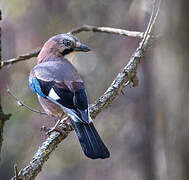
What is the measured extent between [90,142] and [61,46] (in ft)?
6.47

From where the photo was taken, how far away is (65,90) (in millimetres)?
4566

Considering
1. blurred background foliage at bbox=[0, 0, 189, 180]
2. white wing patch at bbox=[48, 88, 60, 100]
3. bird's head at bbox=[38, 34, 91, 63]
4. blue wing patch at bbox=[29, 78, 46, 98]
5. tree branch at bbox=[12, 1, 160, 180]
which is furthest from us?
blurred background foliage at bbox=[0, 0, 189, 180]

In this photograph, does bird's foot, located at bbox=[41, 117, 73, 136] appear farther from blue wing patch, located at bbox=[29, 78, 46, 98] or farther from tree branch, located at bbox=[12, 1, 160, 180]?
blue wing patch, located at bbox=[29, 78, 46, 98]

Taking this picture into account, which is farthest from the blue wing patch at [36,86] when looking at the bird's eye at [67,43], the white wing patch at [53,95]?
the bird's eye at [67,43]

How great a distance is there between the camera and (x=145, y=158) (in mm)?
9172

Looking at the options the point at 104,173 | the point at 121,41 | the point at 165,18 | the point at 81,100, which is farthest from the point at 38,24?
the point at 165,18

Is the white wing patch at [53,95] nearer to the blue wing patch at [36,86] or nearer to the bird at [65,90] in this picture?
the bird at [65,90]

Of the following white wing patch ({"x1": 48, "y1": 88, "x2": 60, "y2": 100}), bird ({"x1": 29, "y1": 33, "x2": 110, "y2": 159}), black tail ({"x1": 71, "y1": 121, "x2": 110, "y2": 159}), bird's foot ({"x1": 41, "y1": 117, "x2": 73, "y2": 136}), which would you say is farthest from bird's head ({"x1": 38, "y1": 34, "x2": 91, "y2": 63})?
black tail ({"x1": 71, "y1": 121, "x2": 110, "y2": 159})

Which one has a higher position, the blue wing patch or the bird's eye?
the bird's eye

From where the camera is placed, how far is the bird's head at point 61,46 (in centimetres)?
548

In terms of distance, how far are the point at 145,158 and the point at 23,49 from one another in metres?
3.30

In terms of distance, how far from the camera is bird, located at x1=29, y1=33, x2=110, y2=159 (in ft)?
13.1

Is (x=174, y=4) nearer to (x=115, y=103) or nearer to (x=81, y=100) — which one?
(x=81, y=100)

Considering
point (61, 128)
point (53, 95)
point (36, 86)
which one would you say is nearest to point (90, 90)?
point (36, 86)
